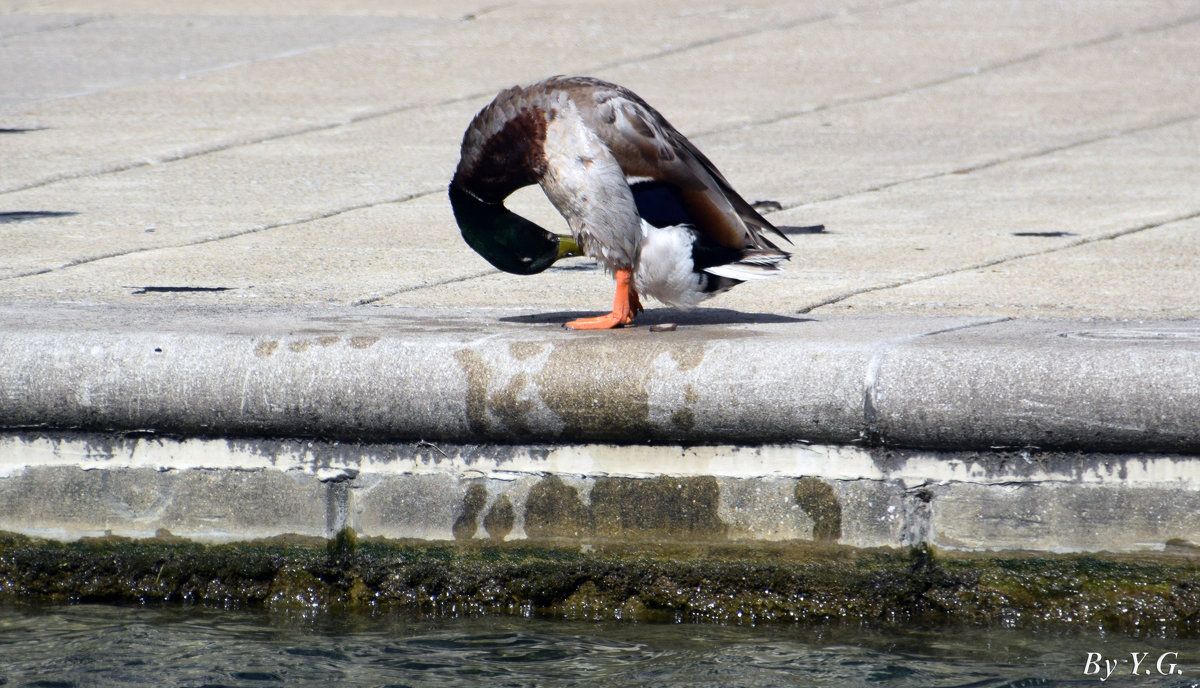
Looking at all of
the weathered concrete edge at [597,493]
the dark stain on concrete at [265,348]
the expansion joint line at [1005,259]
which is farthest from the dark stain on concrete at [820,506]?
the expansion joint line at [1005,259]

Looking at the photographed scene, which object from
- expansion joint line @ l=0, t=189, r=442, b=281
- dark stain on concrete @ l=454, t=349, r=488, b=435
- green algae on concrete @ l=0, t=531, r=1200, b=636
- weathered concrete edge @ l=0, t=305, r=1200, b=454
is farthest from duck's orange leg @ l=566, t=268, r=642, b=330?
expansion joint line @ l=0, t=189, r=442, b=281

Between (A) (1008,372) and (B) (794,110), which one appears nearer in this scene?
(A) (1008,372)

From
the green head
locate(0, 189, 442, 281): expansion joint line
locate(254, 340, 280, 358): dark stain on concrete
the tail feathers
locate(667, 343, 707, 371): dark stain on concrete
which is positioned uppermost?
locate(0, 189, 442, 281): expansion joint line

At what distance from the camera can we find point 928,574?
11.5ft

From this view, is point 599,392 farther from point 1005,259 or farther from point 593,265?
point 1005,259

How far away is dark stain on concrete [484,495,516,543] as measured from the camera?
3.64 metres

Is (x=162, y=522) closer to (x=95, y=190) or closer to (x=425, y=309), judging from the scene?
(x=425, y=309)

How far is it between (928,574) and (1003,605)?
0.18 meters

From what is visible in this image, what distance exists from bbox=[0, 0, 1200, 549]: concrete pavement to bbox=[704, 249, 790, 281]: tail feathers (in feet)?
0.53

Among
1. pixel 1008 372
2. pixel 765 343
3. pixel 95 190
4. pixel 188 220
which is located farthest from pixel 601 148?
pixel 95 190

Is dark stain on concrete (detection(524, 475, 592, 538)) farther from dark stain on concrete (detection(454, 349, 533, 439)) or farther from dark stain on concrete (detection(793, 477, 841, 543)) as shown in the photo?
dark stain on concrete (detection(793, 477, 841, 543))

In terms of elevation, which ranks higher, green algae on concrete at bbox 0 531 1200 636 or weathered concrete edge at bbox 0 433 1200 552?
weathered concrete edge at bbox 0 433 1200 552

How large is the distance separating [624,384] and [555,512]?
387 mm

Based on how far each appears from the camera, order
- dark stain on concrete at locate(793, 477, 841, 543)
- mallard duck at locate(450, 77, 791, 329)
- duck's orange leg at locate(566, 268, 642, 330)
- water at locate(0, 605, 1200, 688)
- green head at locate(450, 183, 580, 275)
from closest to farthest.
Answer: water at locate(0, 605, 1200, 688) < dark stain on concrete at locate(793, 477, 841, 543) < mallard duck at locate(450, 77, 791, 329) < duck's orange leg at locate(566, 268, 642, 330) < green head at locate(450, 183, 580, 275)
